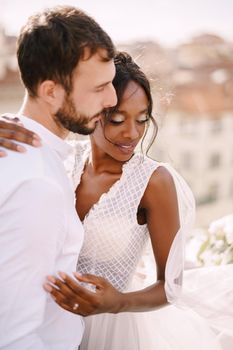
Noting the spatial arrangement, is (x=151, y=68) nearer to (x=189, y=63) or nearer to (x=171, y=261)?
→ (x=171, y=261)

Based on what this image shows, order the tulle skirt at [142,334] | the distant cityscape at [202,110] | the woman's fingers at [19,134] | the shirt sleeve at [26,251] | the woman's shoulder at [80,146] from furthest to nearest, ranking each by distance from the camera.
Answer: the distant cityscape at [202,110] → the woman's shoulder at [80,146] → the tulle skirt at [142,334] → the woman's fingers at [19,134] → the shirt sleeve at [26,251]

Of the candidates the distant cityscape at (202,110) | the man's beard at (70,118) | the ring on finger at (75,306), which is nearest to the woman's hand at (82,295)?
the ring on finger at (75,306)

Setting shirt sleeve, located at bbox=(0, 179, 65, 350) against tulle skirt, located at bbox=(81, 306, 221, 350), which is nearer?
shirt sleeve, located at bbox=(0, 179, 65, 350)

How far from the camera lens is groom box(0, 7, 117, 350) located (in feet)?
2.92

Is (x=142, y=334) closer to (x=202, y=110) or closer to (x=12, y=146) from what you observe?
(x=12, y=146)

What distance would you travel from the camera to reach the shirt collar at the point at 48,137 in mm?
1047

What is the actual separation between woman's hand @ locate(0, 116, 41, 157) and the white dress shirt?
0.05 feet

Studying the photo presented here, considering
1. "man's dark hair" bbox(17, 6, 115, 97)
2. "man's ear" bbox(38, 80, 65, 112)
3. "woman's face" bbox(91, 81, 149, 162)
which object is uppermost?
"man's dark hair" bbox(17, 6, 115, 97)

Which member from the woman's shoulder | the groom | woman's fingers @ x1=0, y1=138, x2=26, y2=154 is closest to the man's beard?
the groom

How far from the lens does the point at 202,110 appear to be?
11773 mm

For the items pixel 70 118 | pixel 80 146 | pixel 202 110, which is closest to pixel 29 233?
pixel 70 118

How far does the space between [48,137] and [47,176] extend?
149mm

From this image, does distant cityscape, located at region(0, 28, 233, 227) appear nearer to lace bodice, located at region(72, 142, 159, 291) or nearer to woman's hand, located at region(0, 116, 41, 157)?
lace bodice, located at region(72, 142, 159, 291)

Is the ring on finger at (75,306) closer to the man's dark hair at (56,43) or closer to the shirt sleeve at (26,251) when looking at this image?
the shirt sleeve at (26,251)
